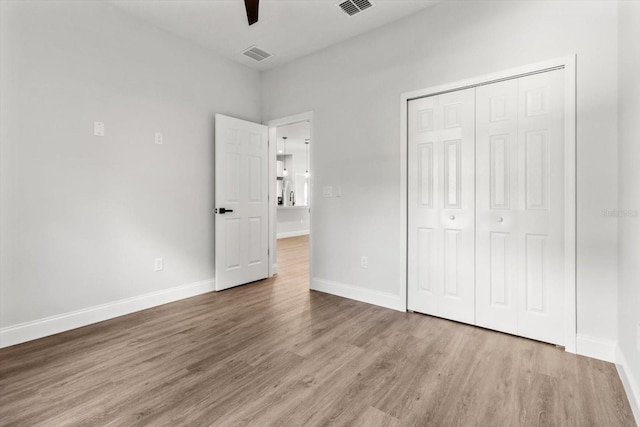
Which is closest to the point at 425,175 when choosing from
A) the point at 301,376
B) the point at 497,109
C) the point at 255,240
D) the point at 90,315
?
the point at 497,109

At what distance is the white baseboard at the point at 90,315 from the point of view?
92.1 inches

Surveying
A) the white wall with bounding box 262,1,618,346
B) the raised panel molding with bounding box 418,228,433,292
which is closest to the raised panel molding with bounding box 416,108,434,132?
the white wall with bounding box 262,1,618,346

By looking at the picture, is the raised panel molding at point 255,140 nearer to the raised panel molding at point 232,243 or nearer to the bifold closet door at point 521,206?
the raised panel molding at point 232,243

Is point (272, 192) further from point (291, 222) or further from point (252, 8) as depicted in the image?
point (291, 222)

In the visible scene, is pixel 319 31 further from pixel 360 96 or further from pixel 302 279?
pixel 302 279

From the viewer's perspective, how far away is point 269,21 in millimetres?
3088

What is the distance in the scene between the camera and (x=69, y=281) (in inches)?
103

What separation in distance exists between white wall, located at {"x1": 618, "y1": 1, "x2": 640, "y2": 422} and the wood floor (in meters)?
0.25

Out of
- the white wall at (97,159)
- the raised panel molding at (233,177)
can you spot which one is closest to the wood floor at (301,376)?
the white wall at (97,159)

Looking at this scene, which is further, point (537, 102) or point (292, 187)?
point (292, 187)

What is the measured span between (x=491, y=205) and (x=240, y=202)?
2781 millimetres

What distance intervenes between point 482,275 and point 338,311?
133 centimetres

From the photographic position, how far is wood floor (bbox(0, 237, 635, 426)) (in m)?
1.54

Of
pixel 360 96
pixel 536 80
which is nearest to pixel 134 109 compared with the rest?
pixel 360 96
